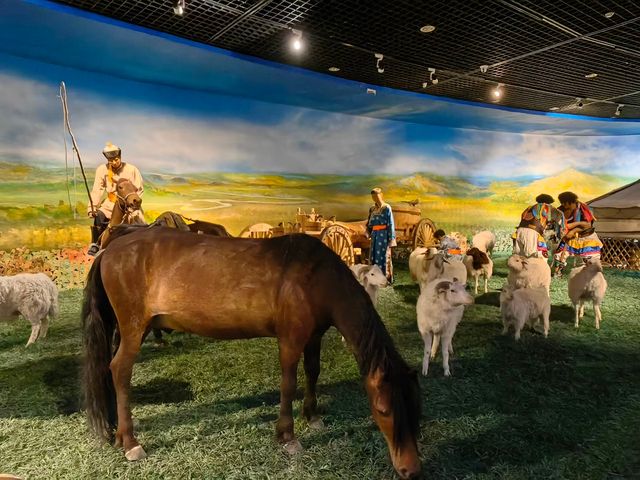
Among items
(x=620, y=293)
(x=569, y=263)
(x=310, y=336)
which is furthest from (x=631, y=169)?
(x=310, y=336)

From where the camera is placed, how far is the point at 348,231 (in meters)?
9.22

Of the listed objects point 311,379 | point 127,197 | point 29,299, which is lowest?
point 29,299

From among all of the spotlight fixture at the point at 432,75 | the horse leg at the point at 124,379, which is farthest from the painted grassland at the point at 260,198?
the horse leg at the point at 124,379

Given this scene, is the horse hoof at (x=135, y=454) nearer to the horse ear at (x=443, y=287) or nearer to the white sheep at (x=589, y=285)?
the horse ear at (x=443, y=287)

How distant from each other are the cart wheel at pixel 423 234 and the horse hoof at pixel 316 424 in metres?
8.44

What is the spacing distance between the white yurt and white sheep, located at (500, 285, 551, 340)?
26.6 ft

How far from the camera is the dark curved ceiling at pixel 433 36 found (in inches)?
251

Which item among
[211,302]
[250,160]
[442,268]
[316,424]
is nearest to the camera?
[211,302]

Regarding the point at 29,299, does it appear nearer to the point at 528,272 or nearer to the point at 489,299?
the point at 528,272

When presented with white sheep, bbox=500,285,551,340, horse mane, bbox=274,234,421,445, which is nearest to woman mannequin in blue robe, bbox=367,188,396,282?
white sheep, bbox=500,285,551,340

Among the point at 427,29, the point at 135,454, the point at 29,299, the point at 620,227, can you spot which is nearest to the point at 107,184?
the point at 29,299

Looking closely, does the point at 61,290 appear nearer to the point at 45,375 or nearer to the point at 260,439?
the point at 45,375

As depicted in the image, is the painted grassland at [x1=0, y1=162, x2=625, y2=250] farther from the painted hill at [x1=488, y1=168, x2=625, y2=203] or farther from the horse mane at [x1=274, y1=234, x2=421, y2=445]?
the horse mane at [x1=274, y1=234, x2=421, y2=445]

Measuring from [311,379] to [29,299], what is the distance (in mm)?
3661
